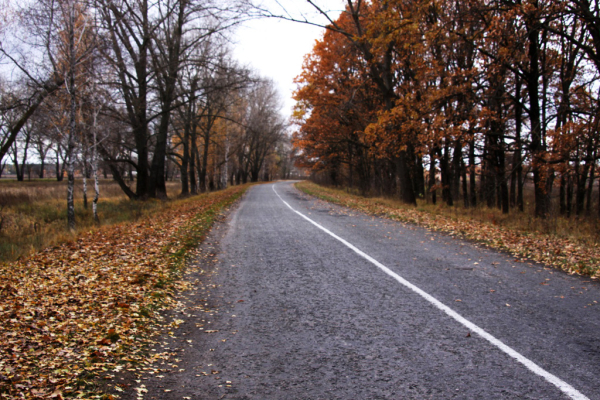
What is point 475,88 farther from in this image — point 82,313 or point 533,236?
point 82,313

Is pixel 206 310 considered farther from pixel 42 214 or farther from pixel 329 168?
pixel 329 168

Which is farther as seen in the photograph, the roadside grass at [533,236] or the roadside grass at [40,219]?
the roadside grass at [40,219]

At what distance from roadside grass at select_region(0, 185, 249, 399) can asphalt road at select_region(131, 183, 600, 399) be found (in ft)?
1.38

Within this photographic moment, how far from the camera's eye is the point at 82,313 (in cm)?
469

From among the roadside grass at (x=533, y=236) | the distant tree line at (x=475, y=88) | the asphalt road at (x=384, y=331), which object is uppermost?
the distant tree line at (x=475, y=88)

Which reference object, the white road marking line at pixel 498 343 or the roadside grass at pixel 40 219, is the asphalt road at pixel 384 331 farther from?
the roadside grass at pixel 40 219

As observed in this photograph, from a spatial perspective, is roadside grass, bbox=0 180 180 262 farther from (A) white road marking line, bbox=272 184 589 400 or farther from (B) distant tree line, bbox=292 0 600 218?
(B) distant tree line, bbox=292 0 600 218

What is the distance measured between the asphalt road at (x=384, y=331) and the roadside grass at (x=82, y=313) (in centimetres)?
42

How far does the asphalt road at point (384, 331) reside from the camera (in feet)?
10.7

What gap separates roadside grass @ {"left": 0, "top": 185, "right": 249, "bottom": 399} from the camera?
129 inches

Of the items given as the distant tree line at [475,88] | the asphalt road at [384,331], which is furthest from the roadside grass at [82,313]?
the distant tree line at [475,88]

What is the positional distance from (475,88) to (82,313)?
14687 mm

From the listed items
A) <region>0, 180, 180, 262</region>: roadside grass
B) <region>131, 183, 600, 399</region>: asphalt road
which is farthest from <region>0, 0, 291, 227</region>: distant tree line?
<region>131, 183, 600, 399</region>: asphalt road

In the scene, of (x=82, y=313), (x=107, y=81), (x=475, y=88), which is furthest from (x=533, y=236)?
(x=107, y=81)
